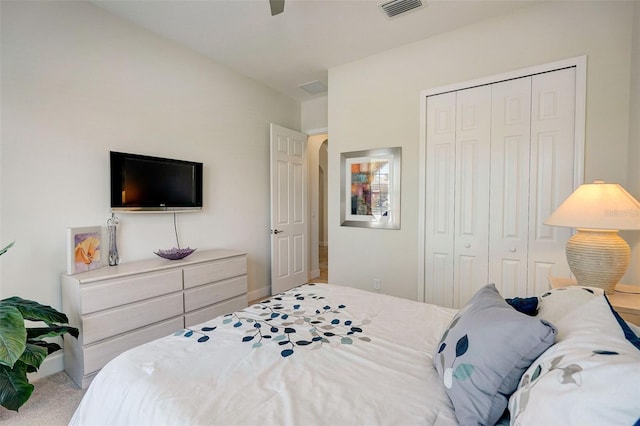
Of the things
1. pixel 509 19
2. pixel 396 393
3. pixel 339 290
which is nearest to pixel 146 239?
pixel 339 290

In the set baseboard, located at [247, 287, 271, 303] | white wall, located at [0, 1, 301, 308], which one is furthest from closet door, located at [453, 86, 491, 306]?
white wall, located at [0, 1, 301, 308]

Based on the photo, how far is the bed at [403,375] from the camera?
678 millimetres

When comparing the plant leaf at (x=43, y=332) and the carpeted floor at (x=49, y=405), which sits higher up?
the plant leaf at (x=43, y=332)

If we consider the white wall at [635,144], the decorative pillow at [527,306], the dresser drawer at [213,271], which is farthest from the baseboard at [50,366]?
the white wall at [635,144]

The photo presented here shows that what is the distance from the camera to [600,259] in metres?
1.73

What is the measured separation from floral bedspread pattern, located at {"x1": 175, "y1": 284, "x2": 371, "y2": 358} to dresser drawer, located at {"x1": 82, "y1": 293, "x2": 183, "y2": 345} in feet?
3.58

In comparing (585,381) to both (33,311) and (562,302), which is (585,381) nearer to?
(562,302)

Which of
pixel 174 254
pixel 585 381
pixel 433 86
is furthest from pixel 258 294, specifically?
pixel 585 381

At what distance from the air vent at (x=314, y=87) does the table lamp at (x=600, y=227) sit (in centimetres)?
318

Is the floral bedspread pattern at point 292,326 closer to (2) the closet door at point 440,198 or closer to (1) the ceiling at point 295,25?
(2) the closet door at point 440,198

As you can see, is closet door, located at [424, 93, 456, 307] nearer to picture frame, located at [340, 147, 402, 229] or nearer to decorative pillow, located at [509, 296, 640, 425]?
picture frame, located at [340, 147, 402, 229]

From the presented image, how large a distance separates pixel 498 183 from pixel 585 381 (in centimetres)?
232

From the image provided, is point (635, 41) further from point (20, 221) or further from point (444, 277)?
point (20, 221)

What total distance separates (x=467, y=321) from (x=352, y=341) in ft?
1.70
